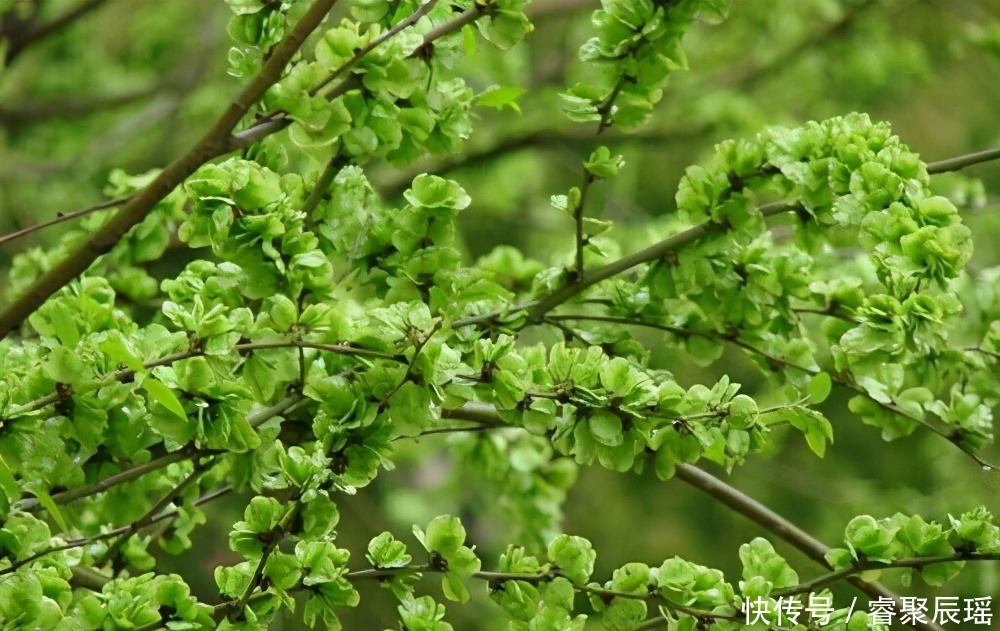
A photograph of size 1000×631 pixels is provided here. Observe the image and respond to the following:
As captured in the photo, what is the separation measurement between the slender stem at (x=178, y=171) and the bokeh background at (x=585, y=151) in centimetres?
97

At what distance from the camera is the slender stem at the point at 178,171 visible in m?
0.69

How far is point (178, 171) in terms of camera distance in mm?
711

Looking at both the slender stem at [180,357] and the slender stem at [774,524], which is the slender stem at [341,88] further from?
the slender stem at [774,524]

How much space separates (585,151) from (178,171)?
2.07 metres

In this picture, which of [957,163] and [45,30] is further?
[45,30]

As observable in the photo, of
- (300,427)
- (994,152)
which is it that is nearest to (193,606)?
(300,427)

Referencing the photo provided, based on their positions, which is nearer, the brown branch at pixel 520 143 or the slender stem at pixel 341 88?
the slender stem at pixel 341 88

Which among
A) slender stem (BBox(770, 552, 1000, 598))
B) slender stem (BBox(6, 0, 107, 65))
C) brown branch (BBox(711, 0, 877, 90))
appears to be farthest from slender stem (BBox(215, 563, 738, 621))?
brown branch (BBox(711, 0, 877, 90))

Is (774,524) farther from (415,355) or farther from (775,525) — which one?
(415,355)

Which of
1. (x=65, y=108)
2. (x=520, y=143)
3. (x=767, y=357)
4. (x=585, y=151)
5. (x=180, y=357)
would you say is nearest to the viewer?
(x=180, y=357)

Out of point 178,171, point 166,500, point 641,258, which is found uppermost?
point 178,171

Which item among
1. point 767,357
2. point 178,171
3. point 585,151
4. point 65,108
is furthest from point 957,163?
point 585,151

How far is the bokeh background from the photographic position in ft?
6.49

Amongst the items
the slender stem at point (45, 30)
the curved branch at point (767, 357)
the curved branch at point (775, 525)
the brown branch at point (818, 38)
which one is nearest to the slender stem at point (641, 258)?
the curved branch at point (767, 357)
